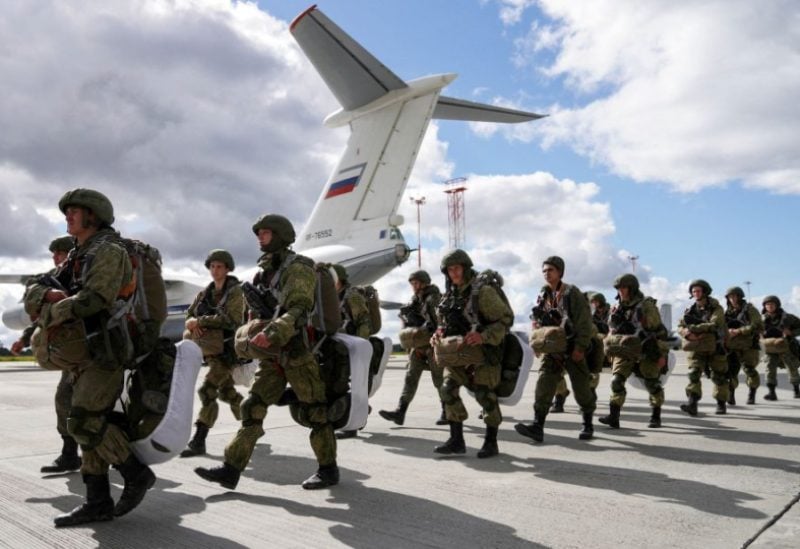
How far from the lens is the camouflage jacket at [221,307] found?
579 cm

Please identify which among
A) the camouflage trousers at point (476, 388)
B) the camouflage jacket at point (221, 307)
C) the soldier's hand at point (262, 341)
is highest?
the camouflage jacket at point (221, 307)

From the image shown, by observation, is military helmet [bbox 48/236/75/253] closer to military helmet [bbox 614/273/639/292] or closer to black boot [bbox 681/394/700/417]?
military helmet [bbox 614/273/639/292]

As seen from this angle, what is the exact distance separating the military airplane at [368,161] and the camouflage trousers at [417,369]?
9417 millimetres

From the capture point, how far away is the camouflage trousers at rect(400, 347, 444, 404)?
306 inches

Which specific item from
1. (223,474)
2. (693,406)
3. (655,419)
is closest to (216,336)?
(223,474)

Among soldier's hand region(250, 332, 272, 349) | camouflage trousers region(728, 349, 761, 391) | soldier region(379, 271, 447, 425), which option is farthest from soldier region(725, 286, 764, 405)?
soldier's hand region(250, 332, 272, 349)

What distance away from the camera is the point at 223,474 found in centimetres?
402

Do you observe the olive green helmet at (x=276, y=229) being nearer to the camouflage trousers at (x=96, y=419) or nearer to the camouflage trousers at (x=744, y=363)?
the camouflage trousers at (x=96, y=419)

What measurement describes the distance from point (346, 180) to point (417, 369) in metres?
11.3

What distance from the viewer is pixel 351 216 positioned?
1812 centimetres

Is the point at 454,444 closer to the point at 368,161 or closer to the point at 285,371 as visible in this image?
the point at 285,371

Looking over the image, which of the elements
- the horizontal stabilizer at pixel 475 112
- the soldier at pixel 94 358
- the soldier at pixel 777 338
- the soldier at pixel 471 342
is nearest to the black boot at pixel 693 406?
the soldier at pixel 777 338

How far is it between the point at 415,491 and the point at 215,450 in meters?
2.45

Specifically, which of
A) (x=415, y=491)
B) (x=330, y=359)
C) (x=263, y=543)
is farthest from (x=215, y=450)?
(x=263, y=543)
